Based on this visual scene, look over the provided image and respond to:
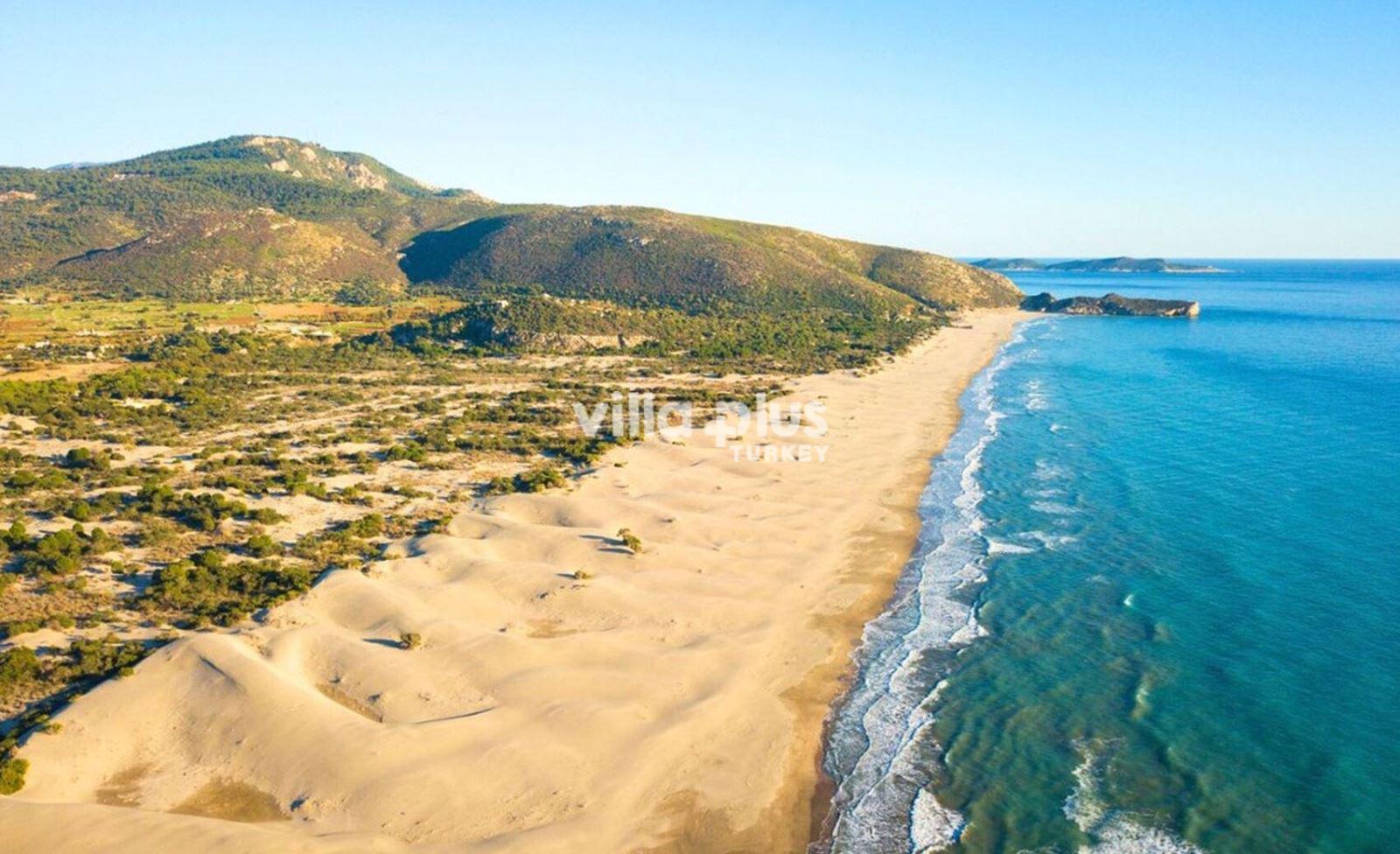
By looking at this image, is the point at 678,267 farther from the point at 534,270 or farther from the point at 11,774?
the point at 11,774

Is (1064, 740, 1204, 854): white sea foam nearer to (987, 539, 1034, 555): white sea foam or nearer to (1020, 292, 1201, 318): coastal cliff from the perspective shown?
(987, 539, 1034, 555): white sea foam

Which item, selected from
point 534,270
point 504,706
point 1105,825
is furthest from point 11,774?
point 534,270

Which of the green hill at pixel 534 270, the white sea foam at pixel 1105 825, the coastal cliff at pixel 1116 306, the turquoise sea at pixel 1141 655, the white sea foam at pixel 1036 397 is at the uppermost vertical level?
the green hill at pixel 534 270

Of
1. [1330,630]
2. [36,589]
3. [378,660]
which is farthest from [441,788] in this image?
[1330,630]

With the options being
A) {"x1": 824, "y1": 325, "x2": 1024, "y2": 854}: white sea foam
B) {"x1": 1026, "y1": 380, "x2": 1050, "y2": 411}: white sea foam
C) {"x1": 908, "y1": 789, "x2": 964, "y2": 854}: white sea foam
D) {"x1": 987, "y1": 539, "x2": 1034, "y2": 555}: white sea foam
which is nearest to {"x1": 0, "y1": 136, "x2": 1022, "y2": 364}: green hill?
{"x1": 1026, "y1": 380, "x2": 1050, "y2": 411}: white sea foam

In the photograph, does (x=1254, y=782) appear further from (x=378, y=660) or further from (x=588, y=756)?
(x=378, y=660)

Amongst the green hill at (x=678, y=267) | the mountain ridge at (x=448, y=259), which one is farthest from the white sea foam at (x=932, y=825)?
the mountain ridge at (x=448, y=259)

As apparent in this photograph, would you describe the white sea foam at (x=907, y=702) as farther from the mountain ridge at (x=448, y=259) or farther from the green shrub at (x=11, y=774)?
the mountain ridge at (x=448, y=259)
